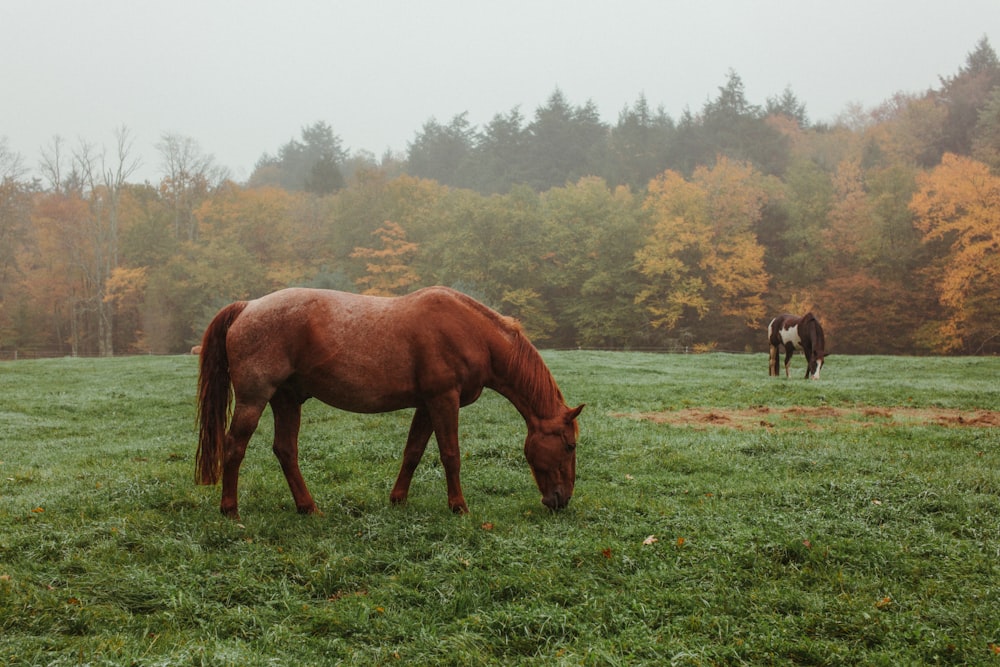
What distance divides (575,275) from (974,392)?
32.6m

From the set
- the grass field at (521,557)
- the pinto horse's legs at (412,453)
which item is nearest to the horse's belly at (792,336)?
the grass field at (521,557)

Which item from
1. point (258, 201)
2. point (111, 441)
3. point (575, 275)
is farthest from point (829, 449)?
point (258, 201)

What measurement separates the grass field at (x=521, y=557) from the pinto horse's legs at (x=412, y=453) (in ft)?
0.59

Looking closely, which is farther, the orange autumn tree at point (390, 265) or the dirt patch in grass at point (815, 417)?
the orange autumn tree at point (390, 265)

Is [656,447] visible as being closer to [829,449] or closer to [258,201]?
[829,449]

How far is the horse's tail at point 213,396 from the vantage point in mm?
6066

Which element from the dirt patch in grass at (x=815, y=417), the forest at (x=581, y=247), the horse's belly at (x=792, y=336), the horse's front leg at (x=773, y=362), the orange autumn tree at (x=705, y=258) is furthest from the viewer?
the orange autumn tree at (x=705, y=258)

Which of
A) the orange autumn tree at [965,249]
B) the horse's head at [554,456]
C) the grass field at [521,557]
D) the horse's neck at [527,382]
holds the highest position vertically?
the orange autumn tree at [965,249]

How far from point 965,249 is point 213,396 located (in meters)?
39.1

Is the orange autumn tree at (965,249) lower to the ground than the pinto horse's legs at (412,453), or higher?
higher

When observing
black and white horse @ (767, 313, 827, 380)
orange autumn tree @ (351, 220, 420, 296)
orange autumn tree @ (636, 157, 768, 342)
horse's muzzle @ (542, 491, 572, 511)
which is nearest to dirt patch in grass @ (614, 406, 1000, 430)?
horse's muzzle @ (542, 491, 572, 511)

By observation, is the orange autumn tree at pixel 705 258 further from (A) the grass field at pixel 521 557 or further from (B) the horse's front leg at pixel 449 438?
(B) the horse's front leg at pixel 449 438

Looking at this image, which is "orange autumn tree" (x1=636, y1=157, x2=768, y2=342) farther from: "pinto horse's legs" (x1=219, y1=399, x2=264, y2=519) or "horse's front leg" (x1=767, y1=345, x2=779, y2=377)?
"pinto horse's legs" (x1=219, y1=399, x2=264, y2=519)

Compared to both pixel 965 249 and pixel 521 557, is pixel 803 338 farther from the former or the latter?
pixel 965 249
